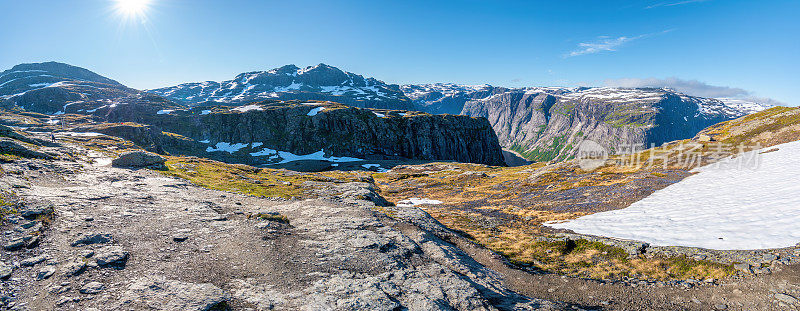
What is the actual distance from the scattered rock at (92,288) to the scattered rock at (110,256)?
2.12 m

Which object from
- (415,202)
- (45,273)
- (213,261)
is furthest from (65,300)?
(415,202)

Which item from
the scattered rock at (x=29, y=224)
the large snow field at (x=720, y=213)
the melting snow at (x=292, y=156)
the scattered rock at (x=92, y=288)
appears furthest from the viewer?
the melting snow at (x=292, y=156)

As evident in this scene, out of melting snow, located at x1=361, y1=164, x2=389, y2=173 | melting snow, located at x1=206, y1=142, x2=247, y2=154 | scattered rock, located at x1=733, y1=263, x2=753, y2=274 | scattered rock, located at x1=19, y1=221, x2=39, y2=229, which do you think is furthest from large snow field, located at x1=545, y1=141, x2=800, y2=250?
melting snow, located at x1=206, y1=142, x2=247, y2=154

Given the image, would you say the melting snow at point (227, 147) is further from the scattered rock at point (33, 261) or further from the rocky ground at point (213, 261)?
the scattered rock at point (33, 261)

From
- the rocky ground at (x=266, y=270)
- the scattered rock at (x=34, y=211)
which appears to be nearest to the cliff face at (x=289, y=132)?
the rocky ground at (x=266, y=270)

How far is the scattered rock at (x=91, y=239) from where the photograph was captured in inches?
627

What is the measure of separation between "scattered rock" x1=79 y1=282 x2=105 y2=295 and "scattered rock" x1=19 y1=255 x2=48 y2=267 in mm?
3941

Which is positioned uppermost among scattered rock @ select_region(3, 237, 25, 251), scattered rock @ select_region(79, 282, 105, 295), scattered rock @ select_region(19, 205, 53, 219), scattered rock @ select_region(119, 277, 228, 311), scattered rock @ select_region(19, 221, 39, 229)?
scattered rock @ select_region(19, 205, 53, 219)

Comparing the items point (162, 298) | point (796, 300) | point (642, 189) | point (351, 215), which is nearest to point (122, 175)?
point (351, 215)

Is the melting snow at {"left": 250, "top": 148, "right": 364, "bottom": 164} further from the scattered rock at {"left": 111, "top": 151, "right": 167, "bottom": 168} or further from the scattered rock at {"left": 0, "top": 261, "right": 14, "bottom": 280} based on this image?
the scattered rock at {"left": 0, "top": 261, "right": 14, "bottom": 280}

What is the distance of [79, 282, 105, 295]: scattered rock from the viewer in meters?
11.7

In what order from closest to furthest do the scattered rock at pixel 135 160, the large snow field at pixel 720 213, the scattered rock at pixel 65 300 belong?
the scattered rock at pixel 65 300 → the large snow field at pixel 720 213 → the scattered rock at pixel 135 160

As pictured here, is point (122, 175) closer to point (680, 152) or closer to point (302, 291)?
point (302, 291)

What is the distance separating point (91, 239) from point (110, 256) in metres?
3.24
